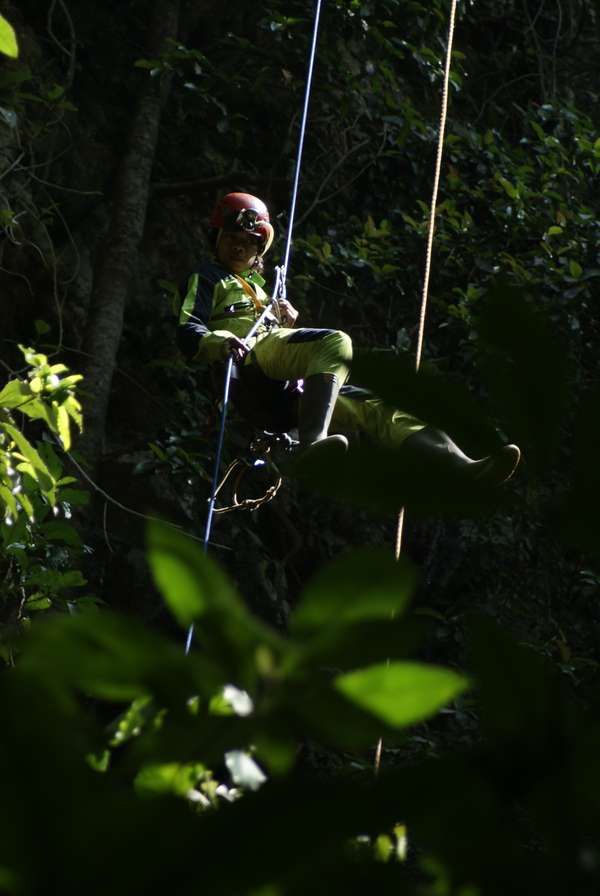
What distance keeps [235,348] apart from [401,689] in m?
2.75

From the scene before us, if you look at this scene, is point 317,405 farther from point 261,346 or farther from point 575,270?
point 575,270

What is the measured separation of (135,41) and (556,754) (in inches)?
209

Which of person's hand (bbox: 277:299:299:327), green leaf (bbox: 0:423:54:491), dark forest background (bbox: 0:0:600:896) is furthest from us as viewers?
dark forest background (bbox: 0:0:600:896)

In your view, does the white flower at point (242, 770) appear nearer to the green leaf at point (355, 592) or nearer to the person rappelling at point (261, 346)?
the green leaf at point (355, 592)

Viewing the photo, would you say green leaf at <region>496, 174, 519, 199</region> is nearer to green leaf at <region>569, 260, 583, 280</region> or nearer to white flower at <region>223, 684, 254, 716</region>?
green leaf at <region>569, 260, 583, 280</region>

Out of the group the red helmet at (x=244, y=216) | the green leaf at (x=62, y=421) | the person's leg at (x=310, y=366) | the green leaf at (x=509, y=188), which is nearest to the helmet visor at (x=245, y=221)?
the red helmet at (x=244, y=216)

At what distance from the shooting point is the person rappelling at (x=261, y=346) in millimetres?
2900

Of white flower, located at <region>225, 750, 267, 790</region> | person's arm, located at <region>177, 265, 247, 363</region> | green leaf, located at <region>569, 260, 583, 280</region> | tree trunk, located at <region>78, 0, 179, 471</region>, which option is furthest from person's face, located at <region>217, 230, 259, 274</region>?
white flower, located at <region>225, 750, 267, 790</region>

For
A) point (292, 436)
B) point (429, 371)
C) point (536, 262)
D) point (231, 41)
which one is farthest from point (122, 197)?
point (429, 371)

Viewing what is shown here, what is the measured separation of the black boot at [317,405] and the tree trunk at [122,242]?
1460 millimetres

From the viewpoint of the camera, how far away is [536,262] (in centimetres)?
474

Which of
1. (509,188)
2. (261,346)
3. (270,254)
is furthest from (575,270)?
(261,346)

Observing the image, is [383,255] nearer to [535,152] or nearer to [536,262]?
[536,262]

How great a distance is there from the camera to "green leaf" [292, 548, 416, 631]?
33 centimetres
